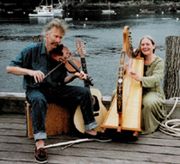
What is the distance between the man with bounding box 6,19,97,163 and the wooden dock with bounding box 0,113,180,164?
0.56ft

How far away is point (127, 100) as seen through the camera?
4.34 m

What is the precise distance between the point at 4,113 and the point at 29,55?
3.70ft

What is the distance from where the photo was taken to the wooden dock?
12.1ft

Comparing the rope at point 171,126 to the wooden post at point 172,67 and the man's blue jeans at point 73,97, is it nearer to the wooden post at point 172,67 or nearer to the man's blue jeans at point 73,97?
the man's blue jeans at point 73,97

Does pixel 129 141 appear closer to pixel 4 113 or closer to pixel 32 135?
pixel 32 135

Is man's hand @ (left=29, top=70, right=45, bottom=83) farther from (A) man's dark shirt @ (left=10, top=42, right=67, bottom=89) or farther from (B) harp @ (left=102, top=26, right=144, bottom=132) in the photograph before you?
(B) harp @ (left=102, top=26, right=144, bottom=132)

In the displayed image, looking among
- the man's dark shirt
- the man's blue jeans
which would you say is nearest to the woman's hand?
the man's blue jeans

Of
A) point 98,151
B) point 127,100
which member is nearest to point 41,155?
point 98,151

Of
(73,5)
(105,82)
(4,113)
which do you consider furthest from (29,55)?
(73,5)

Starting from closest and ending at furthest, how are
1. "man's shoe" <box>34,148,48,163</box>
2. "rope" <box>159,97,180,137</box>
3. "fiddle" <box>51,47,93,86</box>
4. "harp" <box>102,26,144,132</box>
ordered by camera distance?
"man's shoe" <box>34,148,48,163</box>, "harp" <box>102,26,144,132</box>, "fiddle" <box>51,47,93,86</box>, "rope" <box>159,97,180,137</box>

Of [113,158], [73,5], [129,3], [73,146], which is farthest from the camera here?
[129,3]

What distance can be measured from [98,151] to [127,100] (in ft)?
2.21

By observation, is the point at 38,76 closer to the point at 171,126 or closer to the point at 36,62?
the point at 36,62

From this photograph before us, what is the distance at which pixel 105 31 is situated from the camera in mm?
52688
